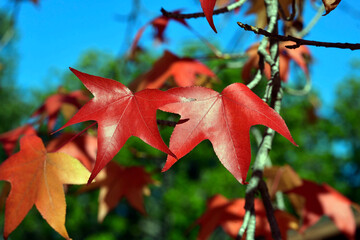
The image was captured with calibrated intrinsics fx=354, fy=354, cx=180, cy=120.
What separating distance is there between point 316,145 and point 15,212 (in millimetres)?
24477

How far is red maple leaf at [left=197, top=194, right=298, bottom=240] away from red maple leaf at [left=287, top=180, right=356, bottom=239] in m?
0.11

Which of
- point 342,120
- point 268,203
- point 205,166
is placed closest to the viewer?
point 268,203

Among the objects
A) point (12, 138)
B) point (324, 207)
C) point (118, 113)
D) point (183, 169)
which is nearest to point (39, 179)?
point (118, 113)

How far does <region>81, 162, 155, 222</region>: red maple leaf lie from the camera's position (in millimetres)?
1012

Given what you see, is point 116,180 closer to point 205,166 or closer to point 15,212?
point 15,212

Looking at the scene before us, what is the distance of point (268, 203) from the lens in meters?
0.53

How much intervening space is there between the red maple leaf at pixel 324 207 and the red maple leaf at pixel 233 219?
11cm

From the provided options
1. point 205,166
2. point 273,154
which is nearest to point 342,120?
point 273,154

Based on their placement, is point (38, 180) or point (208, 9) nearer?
point (208, 9)

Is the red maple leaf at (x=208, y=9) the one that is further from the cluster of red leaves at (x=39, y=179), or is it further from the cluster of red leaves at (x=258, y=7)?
the cluster of red leaves at (x=39, y=179)

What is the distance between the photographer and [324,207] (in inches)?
36.6

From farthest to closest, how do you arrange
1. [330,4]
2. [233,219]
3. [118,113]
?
[233,219]
[118,113]
[330,4]

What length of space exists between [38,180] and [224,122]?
1.05ft

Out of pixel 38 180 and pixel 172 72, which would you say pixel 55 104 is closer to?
pixel 172 72
